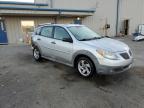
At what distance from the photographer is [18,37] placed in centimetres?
1428

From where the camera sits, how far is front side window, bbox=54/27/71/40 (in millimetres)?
5656

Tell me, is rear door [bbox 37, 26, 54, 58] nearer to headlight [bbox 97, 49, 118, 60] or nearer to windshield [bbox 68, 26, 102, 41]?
windshield [bbox 68, 26, 102, 41]

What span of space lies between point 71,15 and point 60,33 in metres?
9.80

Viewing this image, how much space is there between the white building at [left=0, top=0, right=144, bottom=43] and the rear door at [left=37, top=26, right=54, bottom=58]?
6510 millimetres

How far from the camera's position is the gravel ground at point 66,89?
3598mm

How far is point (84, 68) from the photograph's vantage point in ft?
16.7

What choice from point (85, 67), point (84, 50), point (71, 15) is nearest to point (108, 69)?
point (85, 67)

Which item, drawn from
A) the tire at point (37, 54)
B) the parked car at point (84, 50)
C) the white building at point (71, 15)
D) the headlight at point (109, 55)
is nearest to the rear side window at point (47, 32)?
the parked car at point (84, 50)

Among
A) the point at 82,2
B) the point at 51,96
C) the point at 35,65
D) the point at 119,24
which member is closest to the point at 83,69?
the point at 51,96

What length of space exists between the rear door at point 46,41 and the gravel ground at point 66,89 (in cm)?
75

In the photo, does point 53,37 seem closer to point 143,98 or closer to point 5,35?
point 143,98

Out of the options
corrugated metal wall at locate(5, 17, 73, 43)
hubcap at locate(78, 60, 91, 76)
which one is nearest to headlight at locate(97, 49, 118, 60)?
hubcap at locate(78, 60, 91, 76)

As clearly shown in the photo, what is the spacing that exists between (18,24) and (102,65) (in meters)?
11.5

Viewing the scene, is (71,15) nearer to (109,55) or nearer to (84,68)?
(84,68)
